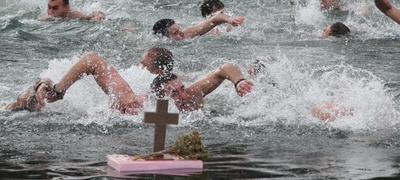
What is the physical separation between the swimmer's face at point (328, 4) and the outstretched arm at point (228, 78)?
30.3 ft

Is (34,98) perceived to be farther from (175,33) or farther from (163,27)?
(163,27)

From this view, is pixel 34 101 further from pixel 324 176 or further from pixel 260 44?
pixel 260 44

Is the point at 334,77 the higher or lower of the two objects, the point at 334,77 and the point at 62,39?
the lower

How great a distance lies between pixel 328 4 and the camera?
20.5m

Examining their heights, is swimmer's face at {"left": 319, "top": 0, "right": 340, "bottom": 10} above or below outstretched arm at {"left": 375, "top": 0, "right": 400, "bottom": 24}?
above

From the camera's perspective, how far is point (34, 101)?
11508 millimetres

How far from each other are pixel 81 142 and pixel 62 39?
843cm

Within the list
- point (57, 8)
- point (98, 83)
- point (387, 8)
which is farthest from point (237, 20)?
point (57, 8)

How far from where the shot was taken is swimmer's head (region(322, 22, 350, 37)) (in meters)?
17.3

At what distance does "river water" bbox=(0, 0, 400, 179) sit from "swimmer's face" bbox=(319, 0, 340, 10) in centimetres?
22

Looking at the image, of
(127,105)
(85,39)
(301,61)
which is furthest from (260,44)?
(127,105)

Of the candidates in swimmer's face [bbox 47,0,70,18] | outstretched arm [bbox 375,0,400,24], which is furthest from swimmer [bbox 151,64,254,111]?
swimmer's face [bbox 47,0,70,18]

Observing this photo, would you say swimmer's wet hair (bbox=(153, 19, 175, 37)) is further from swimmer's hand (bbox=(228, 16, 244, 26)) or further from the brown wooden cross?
the brown wooden cross

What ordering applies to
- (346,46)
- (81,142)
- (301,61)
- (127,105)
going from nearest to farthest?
1. (81,142)
2. (127,105)
3. (301,61)
4. (346,46)
